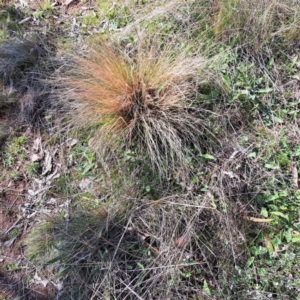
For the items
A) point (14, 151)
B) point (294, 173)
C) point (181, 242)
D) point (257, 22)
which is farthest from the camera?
point (14, 151)

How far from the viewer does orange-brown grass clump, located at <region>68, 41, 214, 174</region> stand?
218cm

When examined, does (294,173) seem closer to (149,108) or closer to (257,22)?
(149,108)

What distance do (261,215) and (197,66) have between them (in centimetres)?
113

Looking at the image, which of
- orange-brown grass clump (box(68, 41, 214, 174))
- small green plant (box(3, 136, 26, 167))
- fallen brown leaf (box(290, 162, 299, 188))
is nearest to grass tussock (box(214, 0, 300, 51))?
orange-brown grass clump (box(68, 41, 214, 174))

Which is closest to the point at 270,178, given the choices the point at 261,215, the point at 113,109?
the point at 261,215

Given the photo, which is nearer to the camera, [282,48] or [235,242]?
[235,242]

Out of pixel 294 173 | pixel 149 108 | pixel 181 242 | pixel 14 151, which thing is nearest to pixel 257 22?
pixel 149 108

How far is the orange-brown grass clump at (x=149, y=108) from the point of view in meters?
2.18

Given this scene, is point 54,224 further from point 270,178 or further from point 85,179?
point 270,178

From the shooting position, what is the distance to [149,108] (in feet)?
7.39

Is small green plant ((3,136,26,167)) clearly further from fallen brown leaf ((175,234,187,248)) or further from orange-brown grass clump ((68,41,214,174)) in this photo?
fallen brown leaf ((175,234,187,248))

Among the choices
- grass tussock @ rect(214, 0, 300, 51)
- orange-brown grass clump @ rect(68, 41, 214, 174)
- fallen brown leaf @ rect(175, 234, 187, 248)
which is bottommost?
fallen brown leaf @ rect(175, 234, 187, 248)

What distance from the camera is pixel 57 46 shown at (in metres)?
2.83

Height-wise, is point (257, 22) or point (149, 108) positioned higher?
point (257, 22)
